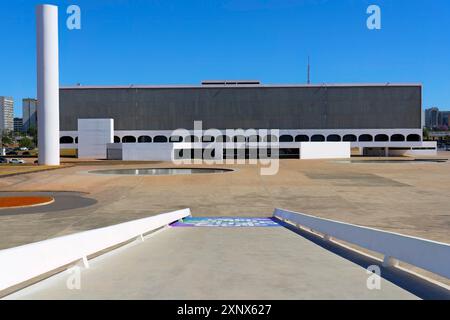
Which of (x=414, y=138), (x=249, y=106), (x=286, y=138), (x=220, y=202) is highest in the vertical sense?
(x=249, y=106)

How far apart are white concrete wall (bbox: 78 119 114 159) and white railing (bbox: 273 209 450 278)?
77422 millimetres

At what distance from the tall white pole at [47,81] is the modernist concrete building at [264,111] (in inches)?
1464

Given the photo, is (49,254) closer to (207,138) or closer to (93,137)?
(93,137)

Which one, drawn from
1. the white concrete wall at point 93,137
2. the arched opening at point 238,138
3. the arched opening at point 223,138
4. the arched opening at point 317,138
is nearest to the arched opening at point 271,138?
the arched opening at point 238,138

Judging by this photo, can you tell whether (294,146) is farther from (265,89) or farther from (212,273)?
(212,273)

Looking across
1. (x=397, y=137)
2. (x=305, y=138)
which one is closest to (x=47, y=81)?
(x=305, y=138)

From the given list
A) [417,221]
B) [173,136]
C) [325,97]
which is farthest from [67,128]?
[417,221]

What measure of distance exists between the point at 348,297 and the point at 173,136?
88168mm

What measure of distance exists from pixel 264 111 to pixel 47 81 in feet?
161

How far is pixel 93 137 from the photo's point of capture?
83500 mm

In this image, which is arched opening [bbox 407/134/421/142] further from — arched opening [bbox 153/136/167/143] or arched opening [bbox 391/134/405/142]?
arched opening [bbox 153/136/167/143]

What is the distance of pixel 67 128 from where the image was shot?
94.1 meters

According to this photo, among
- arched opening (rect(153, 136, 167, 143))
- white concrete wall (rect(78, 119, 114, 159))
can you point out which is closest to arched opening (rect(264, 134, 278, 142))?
arched opening (rect(153, 136, 167, 143))

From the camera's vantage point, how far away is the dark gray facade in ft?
303
